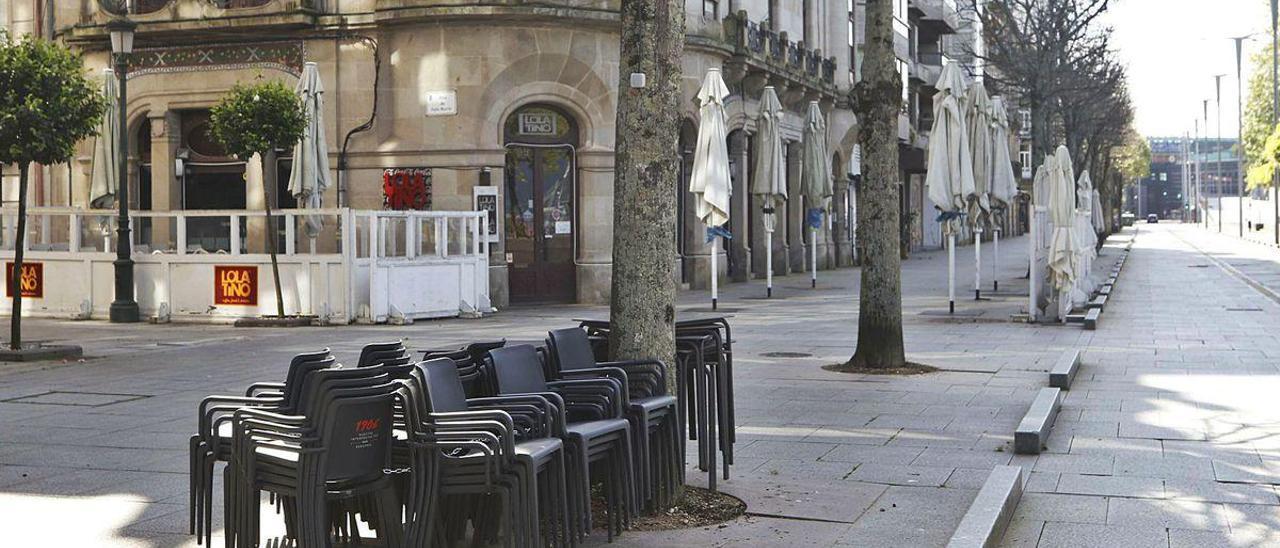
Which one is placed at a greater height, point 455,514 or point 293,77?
point 293,77

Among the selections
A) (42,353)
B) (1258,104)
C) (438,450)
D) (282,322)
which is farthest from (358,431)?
(1258,104)

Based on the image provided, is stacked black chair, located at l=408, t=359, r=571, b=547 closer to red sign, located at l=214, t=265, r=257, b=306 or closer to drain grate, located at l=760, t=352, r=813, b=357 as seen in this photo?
drain grate, located at l=760, t=352, r=813, b=357

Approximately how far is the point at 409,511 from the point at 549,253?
68.2 ft

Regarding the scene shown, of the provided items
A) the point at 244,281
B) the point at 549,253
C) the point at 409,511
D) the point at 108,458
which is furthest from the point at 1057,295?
the point at 409,511

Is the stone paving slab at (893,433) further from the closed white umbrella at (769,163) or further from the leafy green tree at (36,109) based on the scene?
the closed white umbrella at (769,163)

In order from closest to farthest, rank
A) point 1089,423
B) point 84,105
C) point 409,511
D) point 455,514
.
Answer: point 409,511 < point 455,514 < point 1089,423 < point 84,105

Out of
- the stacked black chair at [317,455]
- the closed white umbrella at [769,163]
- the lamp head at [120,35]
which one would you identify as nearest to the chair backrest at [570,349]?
the stacked black chair at [317,455]

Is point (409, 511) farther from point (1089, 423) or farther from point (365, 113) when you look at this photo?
point (365, 113)

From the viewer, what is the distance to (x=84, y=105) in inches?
642

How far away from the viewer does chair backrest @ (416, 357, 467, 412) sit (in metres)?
5.63

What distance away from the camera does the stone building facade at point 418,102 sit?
995 inches

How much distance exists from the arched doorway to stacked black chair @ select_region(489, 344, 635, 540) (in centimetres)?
1926

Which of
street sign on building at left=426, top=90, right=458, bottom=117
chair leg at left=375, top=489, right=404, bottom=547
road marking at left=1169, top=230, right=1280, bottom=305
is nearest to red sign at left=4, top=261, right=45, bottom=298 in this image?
street sign on building at left=426, top=90, right=458, bottom=117

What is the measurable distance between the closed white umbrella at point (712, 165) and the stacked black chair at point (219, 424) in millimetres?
15724
